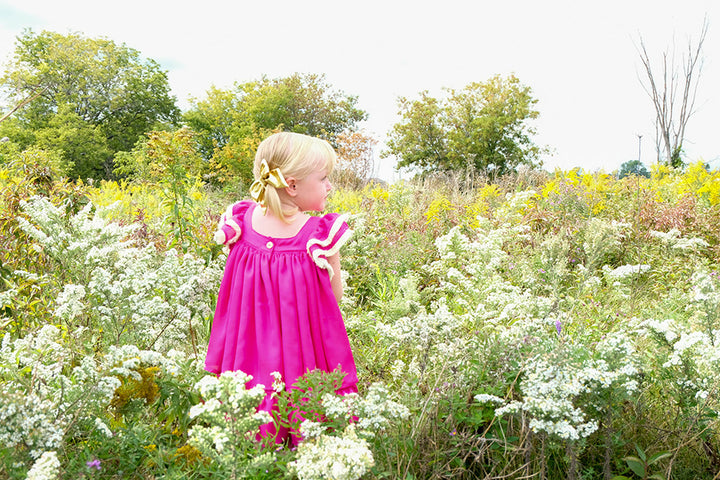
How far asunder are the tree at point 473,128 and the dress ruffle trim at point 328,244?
2600 cm

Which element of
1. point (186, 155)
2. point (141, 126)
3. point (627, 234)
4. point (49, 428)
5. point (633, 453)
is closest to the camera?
point (49, 428)

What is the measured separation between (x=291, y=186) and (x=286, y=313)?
1.98ft

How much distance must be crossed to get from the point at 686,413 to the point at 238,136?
103ft

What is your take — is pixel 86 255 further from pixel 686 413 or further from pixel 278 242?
pixel 686 413

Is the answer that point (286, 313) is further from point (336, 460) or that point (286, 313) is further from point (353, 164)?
point (353, 164)

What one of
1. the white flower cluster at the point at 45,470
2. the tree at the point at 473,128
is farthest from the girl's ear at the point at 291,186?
the tree at the point at 473,128

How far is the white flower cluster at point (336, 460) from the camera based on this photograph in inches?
47.4

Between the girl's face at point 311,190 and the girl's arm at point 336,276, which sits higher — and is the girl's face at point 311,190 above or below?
above

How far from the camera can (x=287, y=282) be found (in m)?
2.37

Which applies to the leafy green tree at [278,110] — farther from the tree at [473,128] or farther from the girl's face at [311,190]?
the girl's face at [311,190]

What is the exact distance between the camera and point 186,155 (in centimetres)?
371

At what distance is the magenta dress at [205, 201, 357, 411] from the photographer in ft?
7.71

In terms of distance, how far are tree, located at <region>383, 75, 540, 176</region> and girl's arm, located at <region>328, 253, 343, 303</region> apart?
25.9m

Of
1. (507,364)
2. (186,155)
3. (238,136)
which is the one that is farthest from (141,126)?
(507,364)
